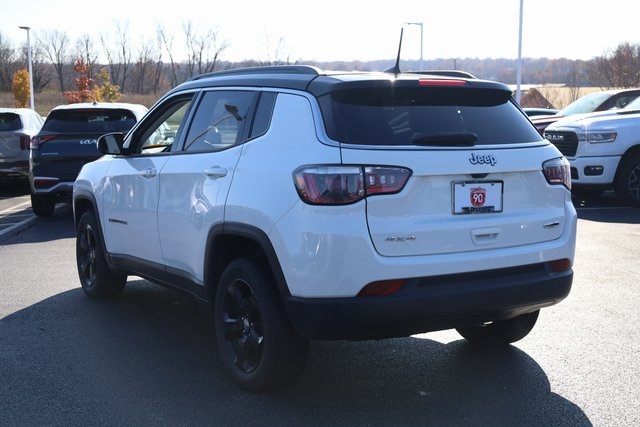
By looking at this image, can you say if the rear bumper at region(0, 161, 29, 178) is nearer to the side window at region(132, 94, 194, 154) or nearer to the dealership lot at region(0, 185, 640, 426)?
the dealership lot at region(0, 185, 640, 426)

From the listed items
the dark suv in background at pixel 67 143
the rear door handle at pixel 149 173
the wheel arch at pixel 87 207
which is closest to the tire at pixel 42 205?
the dark suv in background at pixel 67 143

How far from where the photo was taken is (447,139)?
162 inches

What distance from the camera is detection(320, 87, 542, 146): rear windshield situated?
4039 millimetres

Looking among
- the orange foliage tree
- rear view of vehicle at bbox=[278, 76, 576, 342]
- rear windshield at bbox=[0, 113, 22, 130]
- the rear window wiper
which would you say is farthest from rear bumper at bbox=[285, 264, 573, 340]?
the orange foliage tree

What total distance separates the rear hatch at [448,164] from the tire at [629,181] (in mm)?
8524

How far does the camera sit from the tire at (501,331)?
16.7ft

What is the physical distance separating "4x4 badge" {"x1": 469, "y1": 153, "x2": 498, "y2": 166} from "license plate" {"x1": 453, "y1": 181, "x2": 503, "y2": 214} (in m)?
0.10

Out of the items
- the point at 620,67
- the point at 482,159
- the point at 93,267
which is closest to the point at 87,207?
the point at 93,267

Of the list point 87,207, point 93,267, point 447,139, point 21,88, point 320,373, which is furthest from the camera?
point 21,88

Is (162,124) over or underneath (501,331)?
over

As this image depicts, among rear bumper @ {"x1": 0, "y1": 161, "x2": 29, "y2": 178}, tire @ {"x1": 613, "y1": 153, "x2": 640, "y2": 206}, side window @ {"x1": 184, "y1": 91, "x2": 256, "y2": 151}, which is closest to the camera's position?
side window @ {"x1": 184, "y1": 91, "x2": 256, "y2": 151}

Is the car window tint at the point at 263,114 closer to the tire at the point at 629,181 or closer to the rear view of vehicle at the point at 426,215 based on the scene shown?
the rear view of vehicle at the point at 426,215

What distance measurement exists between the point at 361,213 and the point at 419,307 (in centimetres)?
56

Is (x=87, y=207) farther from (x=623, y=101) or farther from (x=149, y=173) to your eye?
(x=623, y=101)
